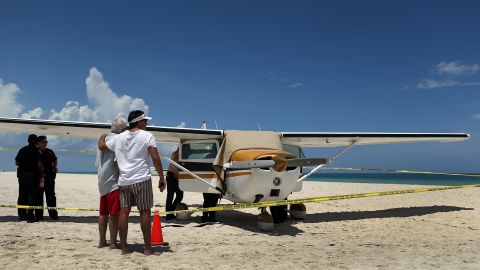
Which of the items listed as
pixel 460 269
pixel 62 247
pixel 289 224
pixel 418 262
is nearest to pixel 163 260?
pixel 62 247

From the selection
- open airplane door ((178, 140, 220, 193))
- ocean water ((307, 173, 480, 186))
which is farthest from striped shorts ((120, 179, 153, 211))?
ocean water ((307, 173, 480, 186))

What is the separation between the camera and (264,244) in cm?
650

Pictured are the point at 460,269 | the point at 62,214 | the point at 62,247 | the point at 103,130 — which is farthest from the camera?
the point at 62,214

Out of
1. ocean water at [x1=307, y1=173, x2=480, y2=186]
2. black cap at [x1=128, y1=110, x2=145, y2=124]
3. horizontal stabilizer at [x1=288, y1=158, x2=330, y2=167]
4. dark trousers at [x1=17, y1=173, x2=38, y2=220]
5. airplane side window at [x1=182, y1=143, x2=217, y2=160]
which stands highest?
black cap at [x1=128, y1=110, x2=145, y2=124]

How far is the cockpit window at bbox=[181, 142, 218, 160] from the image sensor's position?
30.2 ft

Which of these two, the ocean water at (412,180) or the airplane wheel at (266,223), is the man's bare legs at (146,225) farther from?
the ocean water at (412,180)

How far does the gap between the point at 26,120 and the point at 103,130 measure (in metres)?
1.61

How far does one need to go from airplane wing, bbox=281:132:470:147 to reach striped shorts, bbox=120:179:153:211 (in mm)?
5275

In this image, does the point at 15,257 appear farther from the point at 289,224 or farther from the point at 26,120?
the point at 289,224

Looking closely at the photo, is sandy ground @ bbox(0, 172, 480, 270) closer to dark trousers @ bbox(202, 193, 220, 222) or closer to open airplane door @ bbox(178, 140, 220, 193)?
dark trousers @ bbox(202, 193, 220, 222)

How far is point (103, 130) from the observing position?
30.5ft

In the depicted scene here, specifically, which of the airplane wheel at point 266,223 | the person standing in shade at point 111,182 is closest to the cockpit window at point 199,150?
the airplane wheel at point 266,223

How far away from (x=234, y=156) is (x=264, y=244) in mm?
2093

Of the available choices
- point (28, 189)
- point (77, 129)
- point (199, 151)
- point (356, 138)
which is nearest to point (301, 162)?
point (199, 151)
